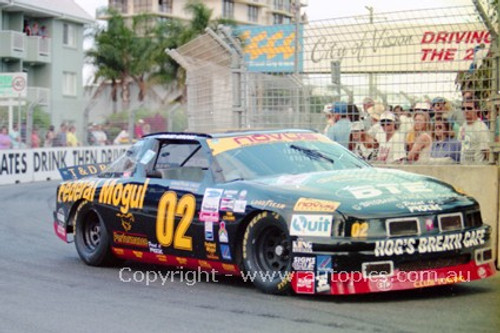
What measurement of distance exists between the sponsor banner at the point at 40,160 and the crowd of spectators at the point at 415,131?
13936 mm

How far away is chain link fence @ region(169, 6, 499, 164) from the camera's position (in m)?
9.63

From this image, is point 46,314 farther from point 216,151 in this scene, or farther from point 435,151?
point 435,151

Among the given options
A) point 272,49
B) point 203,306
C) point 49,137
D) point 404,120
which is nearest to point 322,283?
point 203,306

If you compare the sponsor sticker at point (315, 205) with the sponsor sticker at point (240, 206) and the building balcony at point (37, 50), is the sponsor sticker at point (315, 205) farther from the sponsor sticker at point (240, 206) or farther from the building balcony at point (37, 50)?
the building balcony at point (37, 50)

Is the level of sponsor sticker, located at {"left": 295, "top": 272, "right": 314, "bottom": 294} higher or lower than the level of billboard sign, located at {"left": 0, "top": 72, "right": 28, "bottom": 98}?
lower

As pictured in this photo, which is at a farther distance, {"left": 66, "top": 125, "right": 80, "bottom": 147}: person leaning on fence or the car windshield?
{"left": 66, "top": 125, "right": 80, "bottom": 147}: person leaning on fence

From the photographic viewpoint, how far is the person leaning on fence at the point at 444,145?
9.84 meters

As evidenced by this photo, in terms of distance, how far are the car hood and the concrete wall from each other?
4.66 ft

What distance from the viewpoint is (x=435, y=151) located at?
9.98 metres

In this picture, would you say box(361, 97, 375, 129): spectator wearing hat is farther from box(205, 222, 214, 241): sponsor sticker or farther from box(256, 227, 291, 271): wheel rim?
box(256, 227, 291, 271): wheel rim

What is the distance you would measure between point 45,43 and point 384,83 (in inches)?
1825

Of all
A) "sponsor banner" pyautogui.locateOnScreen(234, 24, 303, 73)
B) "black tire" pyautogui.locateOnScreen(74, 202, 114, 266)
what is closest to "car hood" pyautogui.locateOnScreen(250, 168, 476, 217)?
"black tire" pyautogui.locateOnScreen(74, 202, 114, 266)

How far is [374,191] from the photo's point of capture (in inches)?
291

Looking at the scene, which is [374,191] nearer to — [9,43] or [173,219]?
[173,219]
